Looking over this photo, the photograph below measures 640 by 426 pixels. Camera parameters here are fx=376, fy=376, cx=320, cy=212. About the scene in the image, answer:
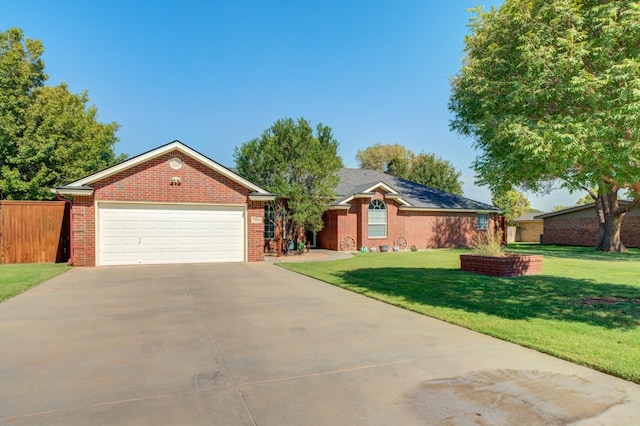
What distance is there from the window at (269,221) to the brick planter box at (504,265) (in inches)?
413

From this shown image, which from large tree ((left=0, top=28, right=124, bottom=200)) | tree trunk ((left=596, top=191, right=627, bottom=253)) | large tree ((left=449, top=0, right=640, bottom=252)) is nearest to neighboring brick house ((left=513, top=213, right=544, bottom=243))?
tree trunk ((left=596, top=191, right=627, bottom=253))

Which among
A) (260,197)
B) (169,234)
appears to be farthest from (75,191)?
(260,197)

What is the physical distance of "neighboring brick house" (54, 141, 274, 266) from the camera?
1362cm

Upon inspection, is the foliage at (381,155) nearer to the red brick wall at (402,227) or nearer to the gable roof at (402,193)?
the gable roof at (402,193)

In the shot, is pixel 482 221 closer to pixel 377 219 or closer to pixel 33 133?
pixel 377 219

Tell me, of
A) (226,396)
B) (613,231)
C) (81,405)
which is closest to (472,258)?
(226,396)

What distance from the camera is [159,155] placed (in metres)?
14.4

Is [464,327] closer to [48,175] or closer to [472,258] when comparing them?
[472,258]

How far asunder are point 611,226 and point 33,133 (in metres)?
34.5

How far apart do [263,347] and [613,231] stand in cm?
2698

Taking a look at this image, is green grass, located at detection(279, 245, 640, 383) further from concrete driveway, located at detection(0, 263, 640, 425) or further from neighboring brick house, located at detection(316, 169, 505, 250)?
neighboring brick house, located at detection(316, 169, 505, 250)

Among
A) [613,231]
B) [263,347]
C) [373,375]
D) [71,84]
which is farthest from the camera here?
[71,84]

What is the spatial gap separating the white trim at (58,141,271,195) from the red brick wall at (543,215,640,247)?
27.9 m

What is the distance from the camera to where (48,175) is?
66.8 ft
